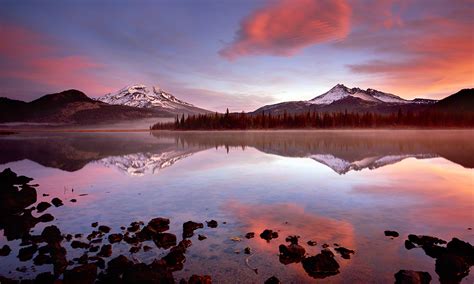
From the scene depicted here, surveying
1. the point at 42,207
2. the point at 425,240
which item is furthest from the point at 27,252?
the point at 425,240

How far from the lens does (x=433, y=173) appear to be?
98.6 feet

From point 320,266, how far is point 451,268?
3890 mm

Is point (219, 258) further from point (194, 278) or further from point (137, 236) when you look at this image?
point (137, 236)

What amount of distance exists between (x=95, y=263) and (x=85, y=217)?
6.36m

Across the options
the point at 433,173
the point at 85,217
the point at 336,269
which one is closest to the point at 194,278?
the point at 336,269

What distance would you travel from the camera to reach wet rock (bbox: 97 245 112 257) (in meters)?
11.4

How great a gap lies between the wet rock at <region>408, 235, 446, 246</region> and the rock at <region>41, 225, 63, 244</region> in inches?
525

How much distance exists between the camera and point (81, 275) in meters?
9.52

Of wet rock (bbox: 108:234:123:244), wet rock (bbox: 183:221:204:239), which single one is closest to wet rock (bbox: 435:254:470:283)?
wet rock (bbox: 183:221:204:239)

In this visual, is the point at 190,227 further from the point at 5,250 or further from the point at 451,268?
the point at 451,268

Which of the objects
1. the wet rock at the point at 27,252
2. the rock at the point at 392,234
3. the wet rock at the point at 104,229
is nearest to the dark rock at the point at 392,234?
the rock at the point at 392,234

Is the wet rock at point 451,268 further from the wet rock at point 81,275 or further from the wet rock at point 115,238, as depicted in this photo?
the wet rock at point 115,238

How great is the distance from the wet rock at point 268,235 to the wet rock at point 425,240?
199 inches

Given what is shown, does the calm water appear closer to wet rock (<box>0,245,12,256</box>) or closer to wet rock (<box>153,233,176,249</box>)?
wet rock (<box>0,245,12,256</box>)
